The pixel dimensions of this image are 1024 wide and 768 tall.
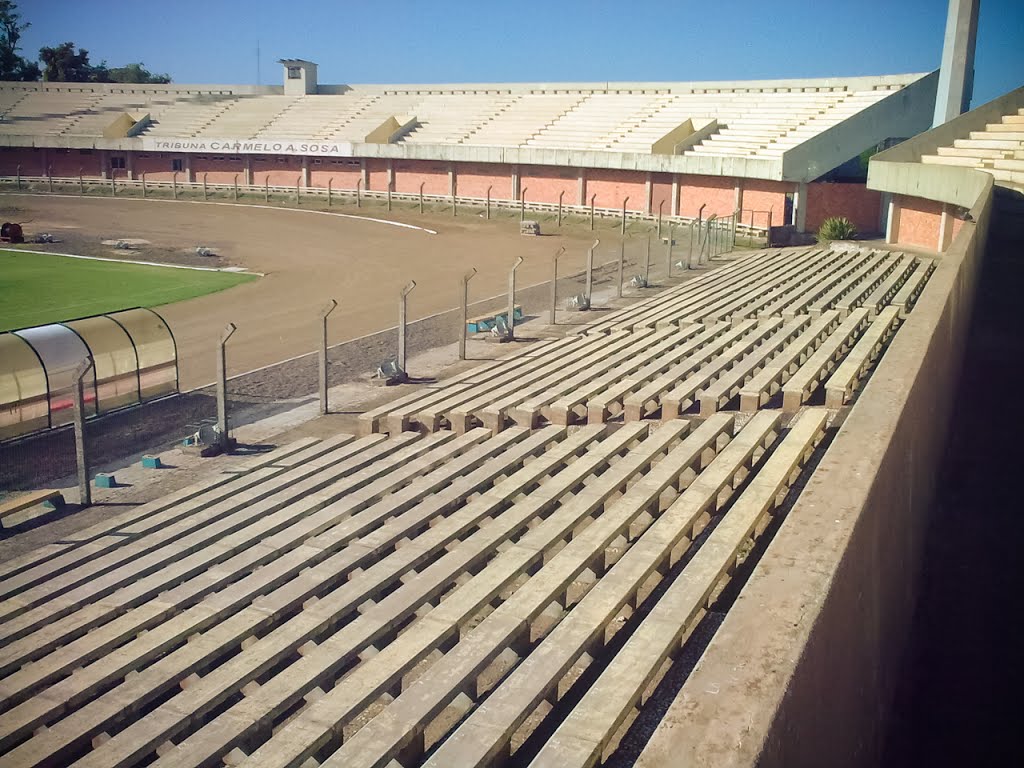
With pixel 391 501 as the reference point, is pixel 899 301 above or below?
above

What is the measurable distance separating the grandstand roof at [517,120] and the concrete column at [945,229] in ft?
36.5

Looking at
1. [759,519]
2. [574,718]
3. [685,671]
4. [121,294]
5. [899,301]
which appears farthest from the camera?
[121,294]

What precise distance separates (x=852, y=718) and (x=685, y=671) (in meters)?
1.03

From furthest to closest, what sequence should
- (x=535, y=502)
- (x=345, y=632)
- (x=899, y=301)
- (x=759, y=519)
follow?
(x=899, y=301)
(x=535, y=502)
(x=759, y=519)
(x=345, y=632)

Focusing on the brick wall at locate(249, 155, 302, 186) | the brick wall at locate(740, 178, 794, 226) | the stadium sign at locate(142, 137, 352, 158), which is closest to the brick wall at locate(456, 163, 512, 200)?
the stadium sign at locate(142, 137, 352, 158)

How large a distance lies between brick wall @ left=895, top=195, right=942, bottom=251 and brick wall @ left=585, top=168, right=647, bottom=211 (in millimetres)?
15422

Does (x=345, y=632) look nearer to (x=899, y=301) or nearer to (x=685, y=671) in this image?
(x=685, y=671)

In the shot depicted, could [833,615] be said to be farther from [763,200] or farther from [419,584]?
[763,200]

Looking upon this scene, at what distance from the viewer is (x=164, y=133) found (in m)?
58.2

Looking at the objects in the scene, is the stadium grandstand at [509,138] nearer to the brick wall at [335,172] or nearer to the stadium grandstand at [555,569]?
the brick wall at [335,172]

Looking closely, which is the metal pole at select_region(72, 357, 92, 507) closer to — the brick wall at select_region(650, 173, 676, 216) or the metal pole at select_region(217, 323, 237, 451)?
the metal pole at select_region(217, 323, 237, 451)

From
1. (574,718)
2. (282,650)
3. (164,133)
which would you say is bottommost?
(282,650)

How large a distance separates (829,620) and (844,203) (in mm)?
35824

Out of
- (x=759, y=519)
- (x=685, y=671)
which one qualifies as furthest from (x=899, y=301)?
(x=685, y=671)
